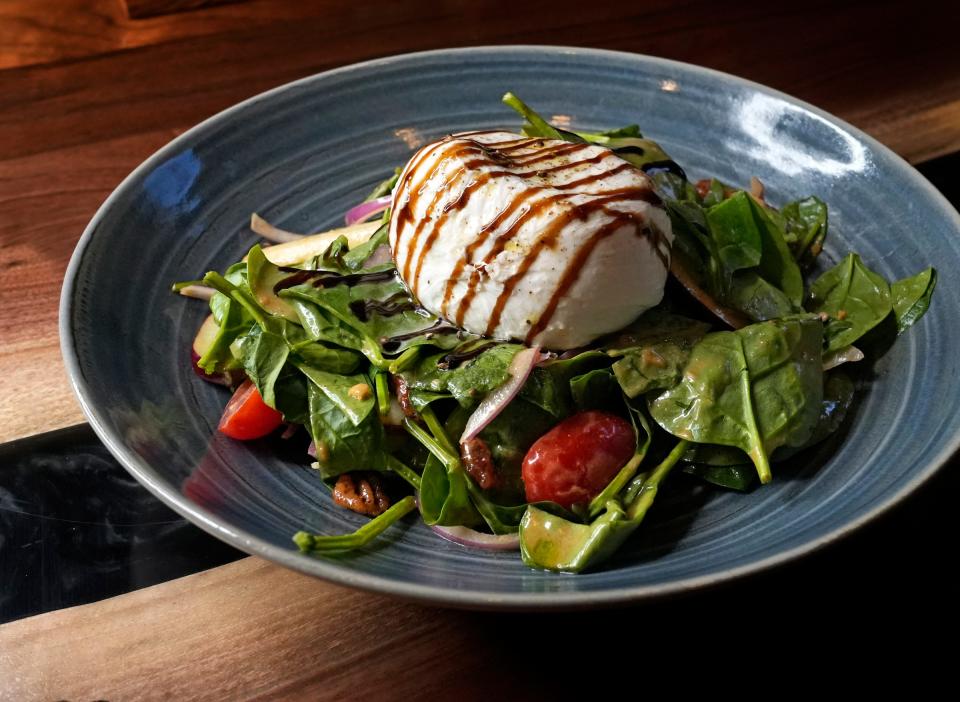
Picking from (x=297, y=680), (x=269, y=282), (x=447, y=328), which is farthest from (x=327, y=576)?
(x=269, y=282)

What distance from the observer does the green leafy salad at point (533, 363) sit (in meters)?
1.92

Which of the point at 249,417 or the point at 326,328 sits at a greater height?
the point at 326,328

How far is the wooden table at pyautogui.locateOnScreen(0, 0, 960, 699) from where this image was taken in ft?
5.58

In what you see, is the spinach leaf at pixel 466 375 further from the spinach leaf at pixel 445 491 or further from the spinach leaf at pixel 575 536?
the spinach leaf at pixel 575 536

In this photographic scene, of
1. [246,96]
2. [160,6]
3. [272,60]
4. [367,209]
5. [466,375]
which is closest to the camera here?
[466,375]

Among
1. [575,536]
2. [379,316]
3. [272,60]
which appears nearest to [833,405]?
[575,536]

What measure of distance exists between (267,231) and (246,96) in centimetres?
117

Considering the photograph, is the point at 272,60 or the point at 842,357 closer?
the point at 842,357

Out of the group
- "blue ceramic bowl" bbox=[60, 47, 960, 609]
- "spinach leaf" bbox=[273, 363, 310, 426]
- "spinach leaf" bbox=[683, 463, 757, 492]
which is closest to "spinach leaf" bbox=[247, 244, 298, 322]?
"spinach leaf" bbox=[273, 363, 310, 426]

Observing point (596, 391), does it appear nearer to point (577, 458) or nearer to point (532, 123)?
point (577, 458)

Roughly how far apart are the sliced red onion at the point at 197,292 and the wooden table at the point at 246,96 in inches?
15.0

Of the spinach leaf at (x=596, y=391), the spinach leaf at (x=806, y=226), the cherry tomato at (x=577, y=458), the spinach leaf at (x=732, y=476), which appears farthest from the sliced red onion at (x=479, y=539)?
the spinach leaf at (x=806, y=226)

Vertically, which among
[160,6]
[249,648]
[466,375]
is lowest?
[249,648]

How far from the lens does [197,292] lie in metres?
2.34
